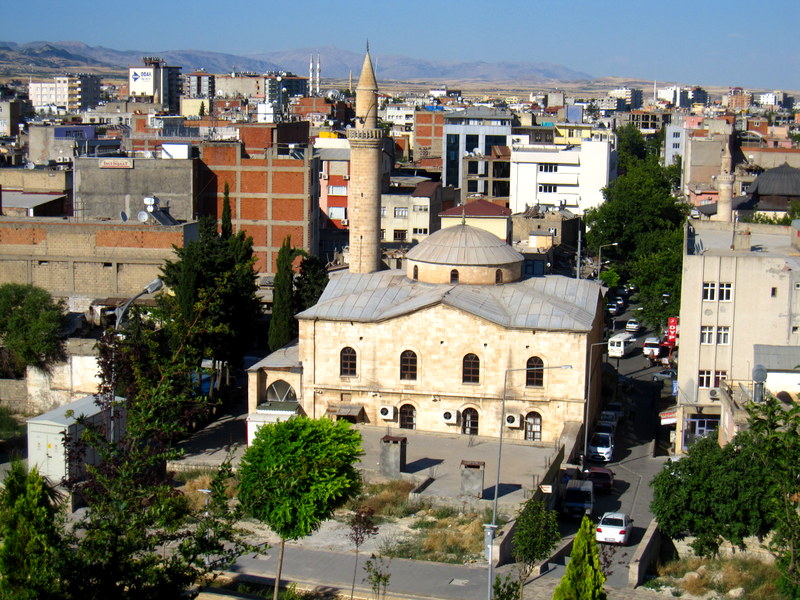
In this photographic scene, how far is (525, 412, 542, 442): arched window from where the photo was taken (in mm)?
38469

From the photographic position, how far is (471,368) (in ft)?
127

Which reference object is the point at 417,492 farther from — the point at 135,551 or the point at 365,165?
the point at 365,165

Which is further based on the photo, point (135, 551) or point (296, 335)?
point (296, 335)

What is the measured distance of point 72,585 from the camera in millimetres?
18922

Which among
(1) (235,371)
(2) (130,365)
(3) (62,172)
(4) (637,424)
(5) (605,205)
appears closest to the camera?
(2) (130,365)

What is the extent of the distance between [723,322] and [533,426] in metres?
7.35

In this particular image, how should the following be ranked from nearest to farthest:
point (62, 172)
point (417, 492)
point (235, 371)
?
1. point (417, 492)
2. point (235, 371)
3. point (62, 172)

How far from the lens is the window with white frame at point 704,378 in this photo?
39.5 m

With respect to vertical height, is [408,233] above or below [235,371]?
above

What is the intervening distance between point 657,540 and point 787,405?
24.7ft

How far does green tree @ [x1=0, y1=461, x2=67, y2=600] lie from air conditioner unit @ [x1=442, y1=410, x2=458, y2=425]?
21.2m

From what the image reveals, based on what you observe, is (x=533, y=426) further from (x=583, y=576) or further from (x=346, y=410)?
(x=583, y=576)

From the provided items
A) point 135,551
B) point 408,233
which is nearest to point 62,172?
point 408,233

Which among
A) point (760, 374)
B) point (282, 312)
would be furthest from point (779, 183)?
point (760, 374)
